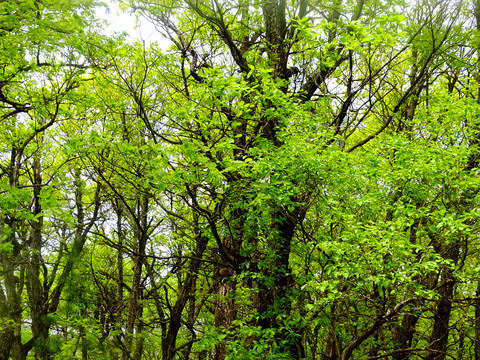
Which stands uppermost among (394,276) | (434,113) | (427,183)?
(434,113)

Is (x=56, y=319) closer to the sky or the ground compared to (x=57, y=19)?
closer to the ground

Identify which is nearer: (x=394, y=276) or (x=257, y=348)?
(x=394, y=276)

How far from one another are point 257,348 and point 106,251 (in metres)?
13.2

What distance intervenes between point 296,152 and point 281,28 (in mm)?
3610

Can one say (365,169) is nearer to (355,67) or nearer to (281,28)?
(281,28)

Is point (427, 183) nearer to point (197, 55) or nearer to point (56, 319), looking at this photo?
point (197, 55)

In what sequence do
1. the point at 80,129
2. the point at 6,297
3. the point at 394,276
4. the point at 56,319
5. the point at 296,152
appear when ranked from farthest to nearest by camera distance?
the point at 80,129, the point at 6,297, the point at 56,319, the point at 296,152, the point at 394,276

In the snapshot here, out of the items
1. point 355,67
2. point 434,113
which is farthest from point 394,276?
point 355,67

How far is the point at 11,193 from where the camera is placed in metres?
5.99

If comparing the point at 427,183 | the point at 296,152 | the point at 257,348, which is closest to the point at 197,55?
the point at 296,152

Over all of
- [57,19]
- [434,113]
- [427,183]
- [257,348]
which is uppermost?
[57,19]

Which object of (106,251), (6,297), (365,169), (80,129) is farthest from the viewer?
(106,251)

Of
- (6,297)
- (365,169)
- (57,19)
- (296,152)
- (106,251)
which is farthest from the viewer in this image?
(106,251)

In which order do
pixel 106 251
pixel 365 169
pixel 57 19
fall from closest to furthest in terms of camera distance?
pixel 365 169, pixel 57 19, pixel 106 251
